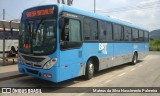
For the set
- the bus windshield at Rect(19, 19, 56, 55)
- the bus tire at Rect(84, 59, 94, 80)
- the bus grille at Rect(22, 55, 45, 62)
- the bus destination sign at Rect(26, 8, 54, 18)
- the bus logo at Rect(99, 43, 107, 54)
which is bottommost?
the bus tire at Rect(84, 59, 94, 80)

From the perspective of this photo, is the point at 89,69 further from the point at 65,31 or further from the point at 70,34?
the point at 65,31

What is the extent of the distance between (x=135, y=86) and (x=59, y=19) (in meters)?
4.10

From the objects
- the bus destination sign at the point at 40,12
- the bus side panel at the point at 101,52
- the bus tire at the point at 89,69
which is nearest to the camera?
the bus destination sign at the point at 40,12

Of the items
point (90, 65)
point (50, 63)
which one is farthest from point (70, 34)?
point (90, 65)

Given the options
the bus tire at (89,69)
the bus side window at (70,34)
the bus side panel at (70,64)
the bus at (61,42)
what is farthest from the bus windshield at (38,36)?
the bus tire at (89,69)

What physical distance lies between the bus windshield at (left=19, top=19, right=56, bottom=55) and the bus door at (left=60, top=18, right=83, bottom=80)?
15.8 inches

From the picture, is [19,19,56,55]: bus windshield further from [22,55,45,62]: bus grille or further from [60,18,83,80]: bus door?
[60,18,83,80]: bus door

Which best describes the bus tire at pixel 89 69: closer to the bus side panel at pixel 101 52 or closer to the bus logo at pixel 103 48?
the bus side panel at pixel 101 52

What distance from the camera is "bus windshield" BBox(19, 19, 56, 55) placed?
339 inches

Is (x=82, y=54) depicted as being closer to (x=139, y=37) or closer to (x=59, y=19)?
(x=59, y=19)

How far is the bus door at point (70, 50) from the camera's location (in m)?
8.75

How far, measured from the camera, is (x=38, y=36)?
8.92 meters

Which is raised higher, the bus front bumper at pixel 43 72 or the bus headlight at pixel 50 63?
the bus headlight at pixel 50 63

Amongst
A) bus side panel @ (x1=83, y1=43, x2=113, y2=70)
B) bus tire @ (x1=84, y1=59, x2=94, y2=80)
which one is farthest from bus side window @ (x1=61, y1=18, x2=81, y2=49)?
bus tire @ (x1=84, y1=59, x2=94, y2=80)
